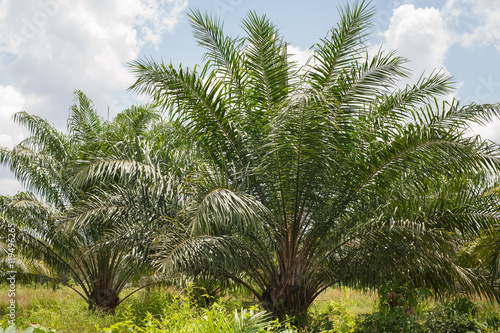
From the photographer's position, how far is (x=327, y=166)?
596cm

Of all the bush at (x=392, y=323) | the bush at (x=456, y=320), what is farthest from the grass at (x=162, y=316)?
the bush at (x=456, y=320)

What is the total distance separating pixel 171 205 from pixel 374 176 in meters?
3.34

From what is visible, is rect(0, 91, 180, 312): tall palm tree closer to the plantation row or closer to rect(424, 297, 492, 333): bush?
the plantation row

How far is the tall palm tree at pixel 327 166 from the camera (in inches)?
227

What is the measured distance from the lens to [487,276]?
22.3ft

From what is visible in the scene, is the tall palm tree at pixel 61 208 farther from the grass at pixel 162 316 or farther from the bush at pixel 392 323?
the bush at pixel 392 323

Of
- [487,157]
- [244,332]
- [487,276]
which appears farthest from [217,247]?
[487,276]

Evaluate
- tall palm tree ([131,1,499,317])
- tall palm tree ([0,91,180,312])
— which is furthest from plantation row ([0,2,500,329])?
tall palm tree ([0,91,180,312])

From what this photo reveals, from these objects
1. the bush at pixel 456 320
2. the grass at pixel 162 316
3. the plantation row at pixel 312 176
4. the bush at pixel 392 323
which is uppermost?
the plantation row at pixel 312 176

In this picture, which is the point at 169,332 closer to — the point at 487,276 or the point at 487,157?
the point at 487,157

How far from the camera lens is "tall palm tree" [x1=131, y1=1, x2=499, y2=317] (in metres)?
5.78

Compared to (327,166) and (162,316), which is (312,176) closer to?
(327,166)

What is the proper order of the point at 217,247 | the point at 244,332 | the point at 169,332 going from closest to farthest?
1. the point at 244,332
2. the point at 169,332
3. the point at 217,247

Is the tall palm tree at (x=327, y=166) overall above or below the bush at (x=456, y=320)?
above
